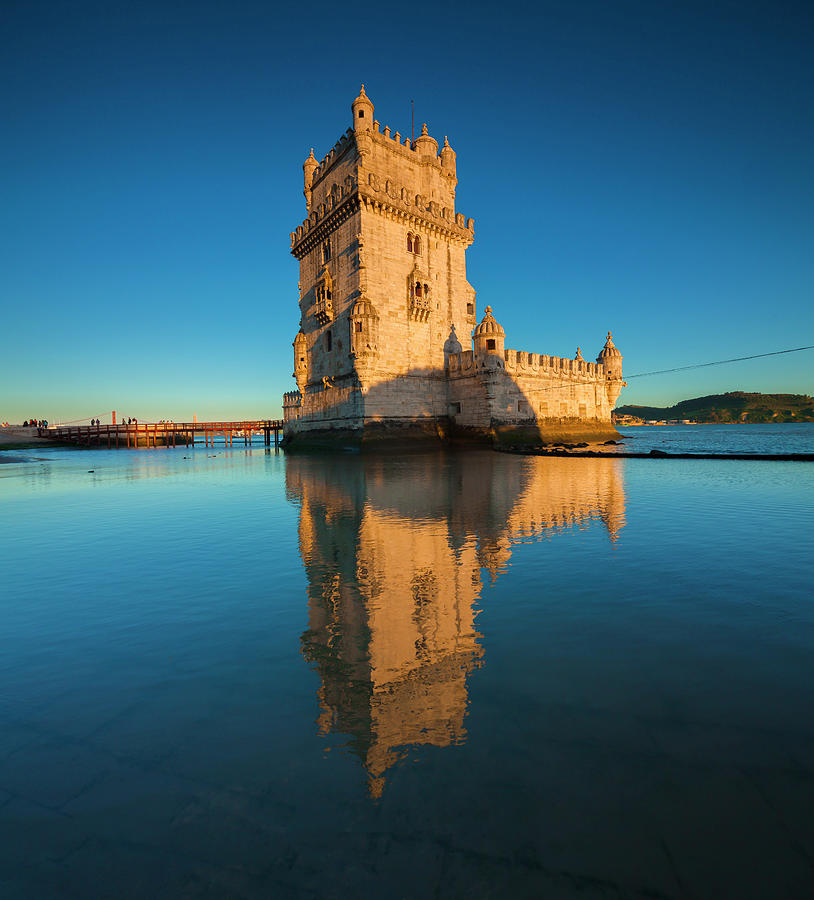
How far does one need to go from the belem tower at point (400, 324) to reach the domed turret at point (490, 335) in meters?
0.07

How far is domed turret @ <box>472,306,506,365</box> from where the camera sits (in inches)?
1110

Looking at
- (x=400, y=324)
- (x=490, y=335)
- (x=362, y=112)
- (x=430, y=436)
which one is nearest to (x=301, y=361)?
(x=400, y=324)

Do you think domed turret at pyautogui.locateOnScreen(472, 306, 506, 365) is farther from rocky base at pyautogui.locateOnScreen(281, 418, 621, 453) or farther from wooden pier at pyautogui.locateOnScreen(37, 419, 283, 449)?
wooden pier at pyautogui.locateOnScreen(37, 419, 283, 449)

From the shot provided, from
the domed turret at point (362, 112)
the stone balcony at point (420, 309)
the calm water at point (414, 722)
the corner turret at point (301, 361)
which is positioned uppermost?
the domed turret at point (362, 112)

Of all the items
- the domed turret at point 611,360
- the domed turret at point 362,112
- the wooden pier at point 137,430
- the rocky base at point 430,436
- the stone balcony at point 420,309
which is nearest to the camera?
the domed turret at point 362,112

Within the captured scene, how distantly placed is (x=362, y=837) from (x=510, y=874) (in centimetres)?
64

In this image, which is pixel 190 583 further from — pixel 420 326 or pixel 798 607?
pixel 420 326

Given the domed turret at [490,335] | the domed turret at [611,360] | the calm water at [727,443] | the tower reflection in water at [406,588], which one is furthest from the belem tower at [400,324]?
the tower reflection in water at [406,588]

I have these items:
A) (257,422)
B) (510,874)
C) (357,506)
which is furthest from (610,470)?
(257,422)

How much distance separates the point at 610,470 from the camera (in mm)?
16109

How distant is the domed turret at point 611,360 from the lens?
3834 cm

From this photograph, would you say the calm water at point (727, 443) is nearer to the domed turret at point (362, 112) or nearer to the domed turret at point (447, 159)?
the domed turret at point (447, 159)

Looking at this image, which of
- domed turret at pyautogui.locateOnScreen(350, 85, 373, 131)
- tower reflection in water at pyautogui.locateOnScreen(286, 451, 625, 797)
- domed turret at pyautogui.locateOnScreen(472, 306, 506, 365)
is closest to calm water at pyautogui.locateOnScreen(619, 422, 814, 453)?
domed turret at pyautogui.locateOnScreen(472, 306, 506, 365)

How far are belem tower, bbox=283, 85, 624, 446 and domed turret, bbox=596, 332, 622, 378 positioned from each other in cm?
424
